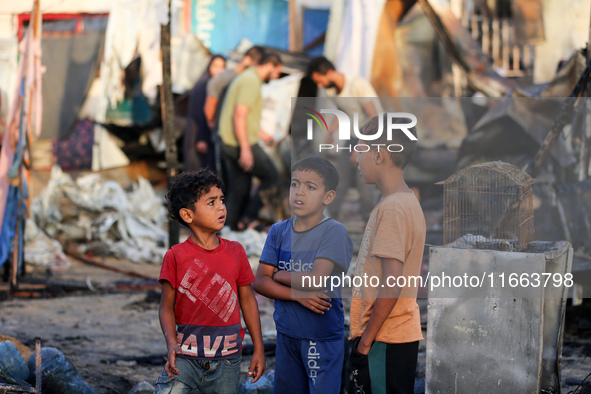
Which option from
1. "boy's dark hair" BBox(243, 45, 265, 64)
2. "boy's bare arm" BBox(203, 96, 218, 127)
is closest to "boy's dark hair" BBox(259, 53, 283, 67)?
"boy's dark hair" BBox(243, 45, 265, 64)

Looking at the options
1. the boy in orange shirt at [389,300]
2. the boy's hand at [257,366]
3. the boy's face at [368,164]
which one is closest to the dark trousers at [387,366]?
the boy in orange shirt at [389,300]

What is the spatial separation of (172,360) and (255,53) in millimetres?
8750

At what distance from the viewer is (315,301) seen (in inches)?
107

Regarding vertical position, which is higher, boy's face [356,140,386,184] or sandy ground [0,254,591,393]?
boy's face [356,140,386,184]

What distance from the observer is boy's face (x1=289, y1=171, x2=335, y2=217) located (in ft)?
9.21

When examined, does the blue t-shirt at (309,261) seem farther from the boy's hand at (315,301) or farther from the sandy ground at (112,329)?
the sandy ground at (112,329)

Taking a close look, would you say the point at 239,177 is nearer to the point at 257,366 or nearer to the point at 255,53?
the point at 255,53

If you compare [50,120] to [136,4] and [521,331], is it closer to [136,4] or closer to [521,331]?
[136,4]

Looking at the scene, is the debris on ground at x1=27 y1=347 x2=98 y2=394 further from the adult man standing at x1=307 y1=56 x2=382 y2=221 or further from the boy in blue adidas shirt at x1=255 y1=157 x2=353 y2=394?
the adult man standing at x1=307 y1=56 x2=382 y2=221

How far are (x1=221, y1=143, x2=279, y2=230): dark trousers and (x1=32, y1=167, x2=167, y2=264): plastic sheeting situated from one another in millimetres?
1051

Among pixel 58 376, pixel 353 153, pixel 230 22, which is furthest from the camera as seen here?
pixel 230 22

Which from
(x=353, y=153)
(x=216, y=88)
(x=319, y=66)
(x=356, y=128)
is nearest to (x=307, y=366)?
(x=353, y=153)

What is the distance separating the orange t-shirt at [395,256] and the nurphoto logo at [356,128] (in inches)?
10.8

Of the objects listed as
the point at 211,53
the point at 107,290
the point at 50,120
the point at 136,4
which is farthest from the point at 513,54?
the point at 50,120
